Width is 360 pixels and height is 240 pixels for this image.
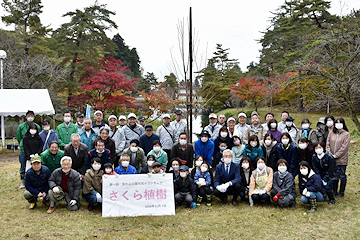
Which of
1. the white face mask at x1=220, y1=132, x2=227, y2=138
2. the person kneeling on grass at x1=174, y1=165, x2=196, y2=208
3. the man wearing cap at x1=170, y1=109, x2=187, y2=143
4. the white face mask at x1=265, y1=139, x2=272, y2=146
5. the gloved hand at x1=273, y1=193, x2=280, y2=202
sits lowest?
the gloved hand at x1=273, y1=193, x2=280, y2=202

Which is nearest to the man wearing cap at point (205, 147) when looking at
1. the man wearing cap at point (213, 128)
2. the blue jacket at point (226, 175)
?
the blue jacket at point (226, 175)

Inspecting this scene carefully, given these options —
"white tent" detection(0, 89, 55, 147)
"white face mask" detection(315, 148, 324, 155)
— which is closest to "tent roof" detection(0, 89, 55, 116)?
"white tent" detection(0, 89, 55, 147)

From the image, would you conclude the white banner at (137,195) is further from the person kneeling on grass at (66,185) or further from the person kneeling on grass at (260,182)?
the person kneeling on grass at (260,182)

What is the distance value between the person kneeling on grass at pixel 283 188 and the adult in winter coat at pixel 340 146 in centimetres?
121

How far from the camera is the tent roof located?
12500 mm

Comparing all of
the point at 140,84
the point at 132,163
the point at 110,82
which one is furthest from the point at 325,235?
the point at 140,84

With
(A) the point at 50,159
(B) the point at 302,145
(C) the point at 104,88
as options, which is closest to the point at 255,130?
(B) the point at 302,145

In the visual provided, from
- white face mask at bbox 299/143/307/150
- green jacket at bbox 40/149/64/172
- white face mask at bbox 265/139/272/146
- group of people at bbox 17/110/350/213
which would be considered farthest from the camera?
white face mask at bbox 265/139/272/146

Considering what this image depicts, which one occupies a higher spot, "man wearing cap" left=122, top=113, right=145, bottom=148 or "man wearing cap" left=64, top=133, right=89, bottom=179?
"man wearing cap" left=122, top=113, right=145, bottom=148

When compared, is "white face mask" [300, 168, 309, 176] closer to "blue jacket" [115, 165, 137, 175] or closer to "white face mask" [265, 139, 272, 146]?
"white face mask" [265, 139, 272, 146]

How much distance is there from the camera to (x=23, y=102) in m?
12.8

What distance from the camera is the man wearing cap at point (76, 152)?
5938mm

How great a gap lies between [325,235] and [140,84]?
117ft

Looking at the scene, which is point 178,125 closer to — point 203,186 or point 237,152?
point 237,152
